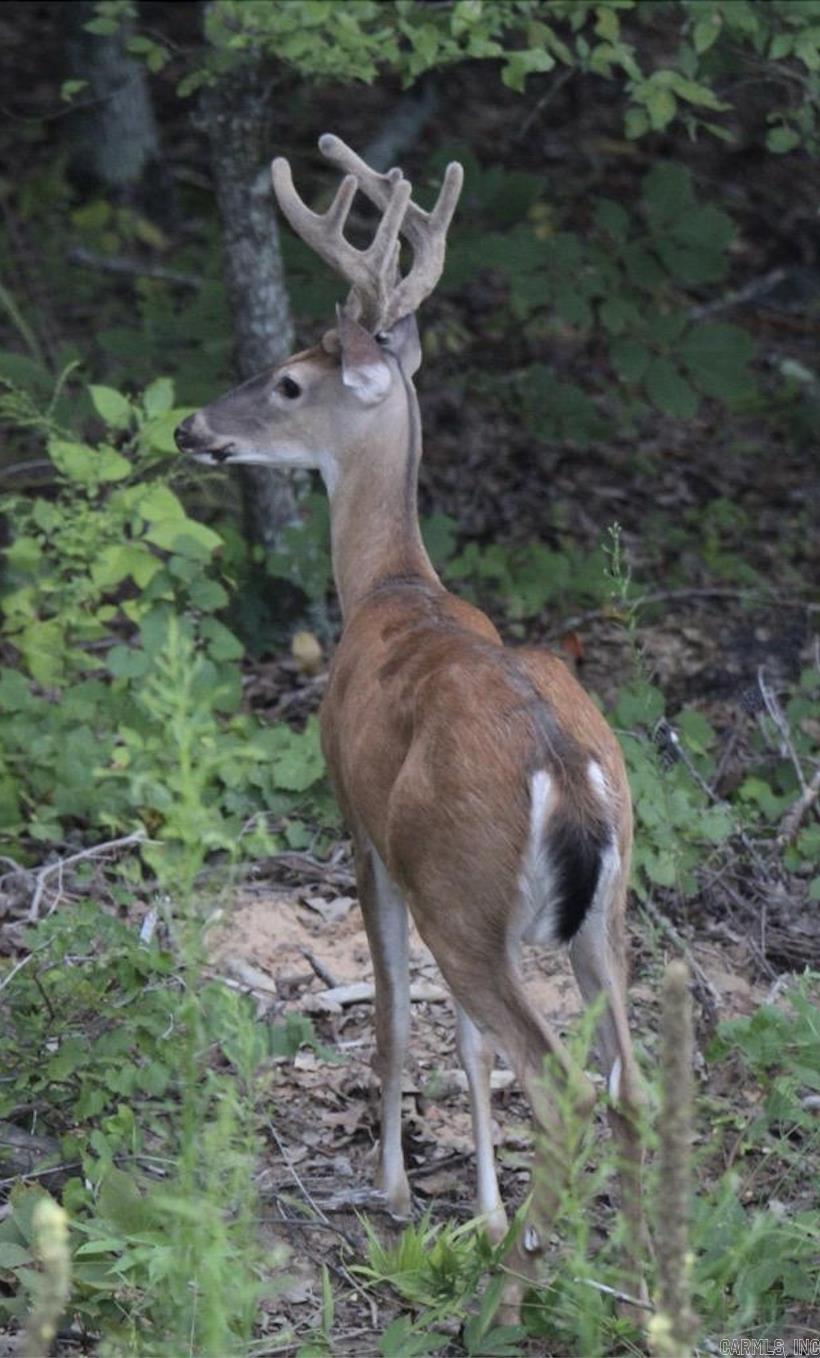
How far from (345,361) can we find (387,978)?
1.58 metres

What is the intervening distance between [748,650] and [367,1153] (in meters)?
2.88

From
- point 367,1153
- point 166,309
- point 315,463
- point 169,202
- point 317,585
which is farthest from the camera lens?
point 169,202

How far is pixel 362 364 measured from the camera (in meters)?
5.25

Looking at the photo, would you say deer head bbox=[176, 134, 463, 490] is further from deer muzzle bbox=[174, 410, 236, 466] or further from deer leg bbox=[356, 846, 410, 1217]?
deer leg bbox=[356, 846, 410, 1217]

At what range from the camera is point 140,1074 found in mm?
4164

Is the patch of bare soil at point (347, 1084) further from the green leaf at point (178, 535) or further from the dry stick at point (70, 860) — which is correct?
the green leaf at point (178, 535)

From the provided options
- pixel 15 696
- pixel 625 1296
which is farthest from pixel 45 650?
pixel 625 1296

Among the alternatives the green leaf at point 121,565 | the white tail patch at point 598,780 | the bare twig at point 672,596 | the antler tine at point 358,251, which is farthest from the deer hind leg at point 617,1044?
the bare twig at point 672,596

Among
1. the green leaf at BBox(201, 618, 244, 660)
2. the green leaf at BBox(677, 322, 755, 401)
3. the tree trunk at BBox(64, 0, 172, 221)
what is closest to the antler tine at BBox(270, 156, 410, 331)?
the green leaf at BBox(201, 618, 244, 660)

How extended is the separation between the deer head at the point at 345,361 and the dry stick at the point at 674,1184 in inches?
119

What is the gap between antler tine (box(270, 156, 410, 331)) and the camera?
5.32 meters

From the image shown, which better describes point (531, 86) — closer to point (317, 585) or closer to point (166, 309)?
point (166, 309)

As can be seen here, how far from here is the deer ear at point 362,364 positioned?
5.24 meters

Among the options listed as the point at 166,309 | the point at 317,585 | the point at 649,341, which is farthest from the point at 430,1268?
the point at 166,309
